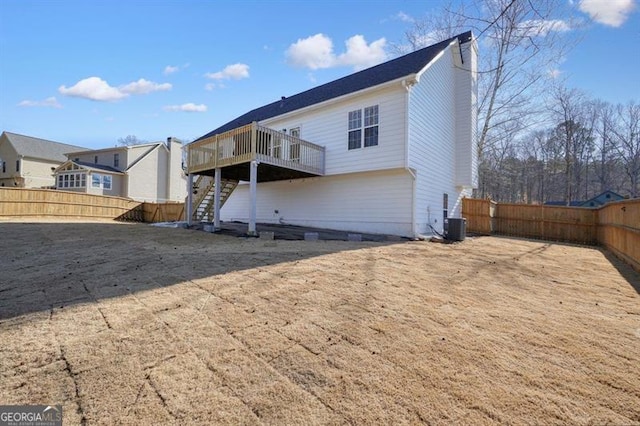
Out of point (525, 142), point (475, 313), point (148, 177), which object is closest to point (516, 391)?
point (475, 313)

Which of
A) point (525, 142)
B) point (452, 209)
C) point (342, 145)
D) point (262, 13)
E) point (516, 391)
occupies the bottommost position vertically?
point (516, 391)

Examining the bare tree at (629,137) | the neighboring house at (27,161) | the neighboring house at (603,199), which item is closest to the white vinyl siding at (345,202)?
the neighboring house at (603,199)

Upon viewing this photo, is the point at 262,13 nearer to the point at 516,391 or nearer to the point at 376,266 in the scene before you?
the point at 376,266

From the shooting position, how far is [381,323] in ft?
10.7

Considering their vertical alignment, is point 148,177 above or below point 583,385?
above

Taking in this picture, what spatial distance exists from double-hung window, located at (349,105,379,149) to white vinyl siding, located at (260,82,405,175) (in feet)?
0.52

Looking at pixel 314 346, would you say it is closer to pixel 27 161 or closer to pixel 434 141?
pixel 434 141

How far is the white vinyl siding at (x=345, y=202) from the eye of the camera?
447 inches

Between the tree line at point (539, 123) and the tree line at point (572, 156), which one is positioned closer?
the tree line at point (539, 123)

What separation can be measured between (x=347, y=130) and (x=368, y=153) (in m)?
1.54

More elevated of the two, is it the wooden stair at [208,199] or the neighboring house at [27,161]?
the neighboring house at [27,161]

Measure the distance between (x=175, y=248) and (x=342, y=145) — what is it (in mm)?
7653

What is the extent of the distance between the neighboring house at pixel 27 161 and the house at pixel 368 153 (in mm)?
26859

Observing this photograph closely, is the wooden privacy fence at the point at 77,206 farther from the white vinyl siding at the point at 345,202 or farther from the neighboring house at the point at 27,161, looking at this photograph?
the neighboring house at the point at 27,161
